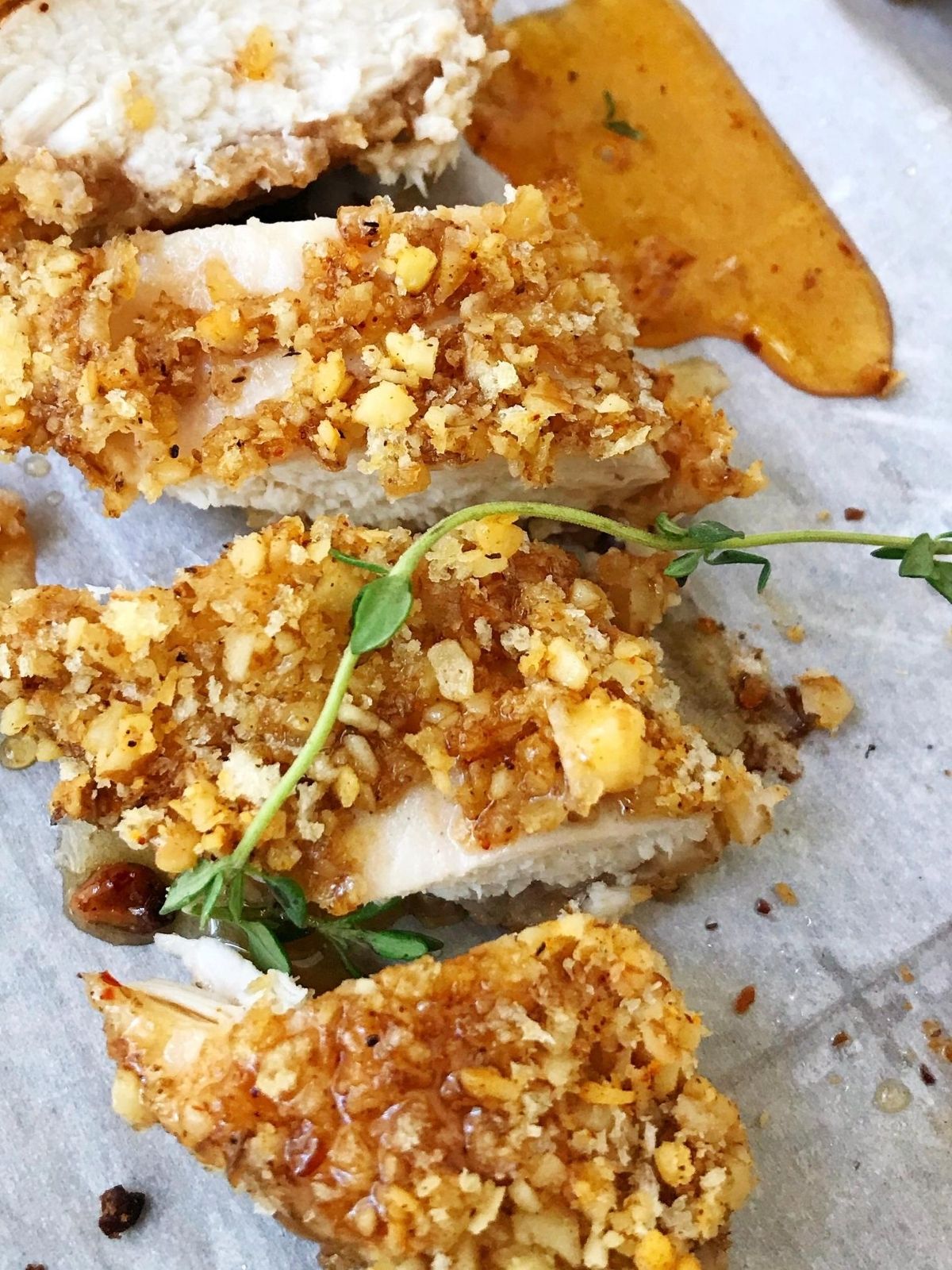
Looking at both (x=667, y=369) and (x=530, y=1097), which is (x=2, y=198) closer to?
(x=667, y=369)

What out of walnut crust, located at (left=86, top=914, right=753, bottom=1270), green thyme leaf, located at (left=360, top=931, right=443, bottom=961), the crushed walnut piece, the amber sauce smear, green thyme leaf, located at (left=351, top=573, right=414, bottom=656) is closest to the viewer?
walnut crust, located at (left=86, top=914, right=753, bottom=1270)

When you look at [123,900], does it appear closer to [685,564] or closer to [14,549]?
[14,549]

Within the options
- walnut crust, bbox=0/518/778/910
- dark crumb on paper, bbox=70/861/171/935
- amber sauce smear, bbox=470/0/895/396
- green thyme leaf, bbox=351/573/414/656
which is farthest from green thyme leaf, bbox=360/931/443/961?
amber sauce smear, bbox=470/0/895/396

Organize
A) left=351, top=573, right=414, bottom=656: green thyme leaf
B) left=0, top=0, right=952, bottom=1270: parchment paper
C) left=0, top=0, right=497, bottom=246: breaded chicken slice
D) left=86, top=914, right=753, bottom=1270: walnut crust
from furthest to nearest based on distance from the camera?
left=0, top=0, right=497, bottom=246: breaded chicken slice → left=0, top=0, right=952, bottom=1270: parchment paper → left=351, top=573, right=414, bottom=656: green thyme leaf → left=86, top=914, right=753, bottom=1270: walnut crust

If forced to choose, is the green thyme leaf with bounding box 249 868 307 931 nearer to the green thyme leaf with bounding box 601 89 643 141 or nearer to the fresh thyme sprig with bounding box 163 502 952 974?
the fresh thyme sprig with bounding box 163 502 952 974

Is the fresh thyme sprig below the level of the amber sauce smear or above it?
below

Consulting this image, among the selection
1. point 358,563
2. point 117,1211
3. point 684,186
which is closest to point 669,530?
point 358,563
